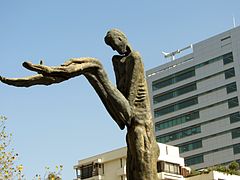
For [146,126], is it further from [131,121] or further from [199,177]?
[199,177]

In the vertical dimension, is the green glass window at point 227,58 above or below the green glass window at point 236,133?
above

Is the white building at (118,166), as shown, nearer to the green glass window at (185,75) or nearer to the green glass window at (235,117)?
the green glass window at (235,117)

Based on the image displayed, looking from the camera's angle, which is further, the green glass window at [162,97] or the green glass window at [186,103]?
the green glass window at [162,97]

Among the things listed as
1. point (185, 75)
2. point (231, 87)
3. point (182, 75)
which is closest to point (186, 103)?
point (185, 75)

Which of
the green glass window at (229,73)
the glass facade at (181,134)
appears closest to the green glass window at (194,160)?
the glass facade at (181,134)

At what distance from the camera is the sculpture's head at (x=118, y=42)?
19.5ft

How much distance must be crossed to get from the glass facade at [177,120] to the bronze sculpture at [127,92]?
76.7 m

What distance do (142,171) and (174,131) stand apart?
258 feet

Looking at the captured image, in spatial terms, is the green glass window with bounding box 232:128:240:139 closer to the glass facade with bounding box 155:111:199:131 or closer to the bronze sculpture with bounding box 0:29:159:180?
the glass facade with bounding box 155:111:199:131

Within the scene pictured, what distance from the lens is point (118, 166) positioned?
40.8 meters

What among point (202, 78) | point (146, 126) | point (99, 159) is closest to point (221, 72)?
point (202, 78)

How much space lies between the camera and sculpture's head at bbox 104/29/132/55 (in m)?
5.94

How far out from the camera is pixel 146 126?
5.66 m

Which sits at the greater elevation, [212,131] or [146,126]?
[212,131]
